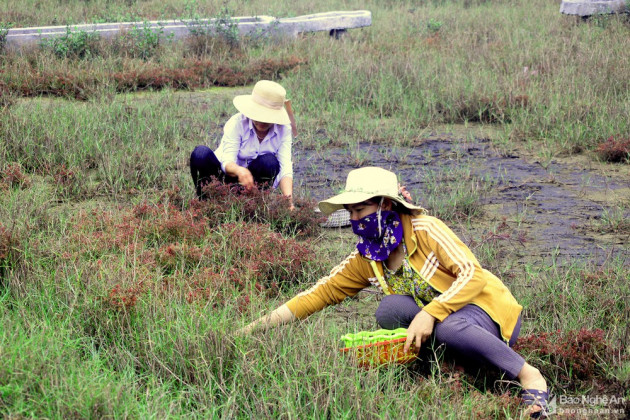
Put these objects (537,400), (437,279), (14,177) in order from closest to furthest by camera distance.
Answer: (537,400) → (437,279) → (14,177)

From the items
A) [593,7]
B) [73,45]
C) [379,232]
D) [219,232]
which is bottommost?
[219,232]

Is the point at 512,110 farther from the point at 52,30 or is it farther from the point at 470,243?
the point at 52,30

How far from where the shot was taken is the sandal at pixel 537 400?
10.5 ft

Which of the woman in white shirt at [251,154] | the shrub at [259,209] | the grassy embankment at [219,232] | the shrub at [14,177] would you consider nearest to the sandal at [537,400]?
the grassy embankment at [219,232]

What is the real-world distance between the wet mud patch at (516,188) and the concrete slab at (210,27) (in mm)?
4886

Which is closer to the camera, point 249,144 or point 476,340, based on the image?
point 476,340

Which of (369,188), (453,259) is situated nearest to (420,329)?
(453,259)

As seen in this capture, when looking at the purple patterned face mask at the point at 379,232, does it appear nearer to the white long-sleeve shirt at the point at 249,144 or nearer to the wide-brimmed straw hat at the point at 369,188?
the wide-brimmed straw hat at the point at 369,188

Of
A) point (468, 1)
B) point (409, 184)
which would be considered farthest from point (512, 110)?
point (468, 1)

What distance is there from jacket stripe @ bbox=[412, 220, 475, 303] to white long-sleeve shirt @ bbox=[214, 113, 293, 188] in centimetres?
244

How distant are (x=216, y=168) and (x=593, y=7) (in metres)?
10.2

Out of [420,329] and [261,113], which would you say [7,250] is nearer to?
[261,113]

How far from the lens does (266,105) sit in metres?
5.50

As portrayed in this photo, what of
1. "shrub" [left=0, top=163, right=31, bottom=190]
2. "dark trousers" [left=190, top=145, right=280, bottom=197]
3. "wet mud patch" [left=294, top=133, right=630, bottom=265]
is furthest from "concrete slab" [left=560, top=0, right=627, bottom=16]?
"shrub" [left=0, top=163, right=31, bottom=190]
